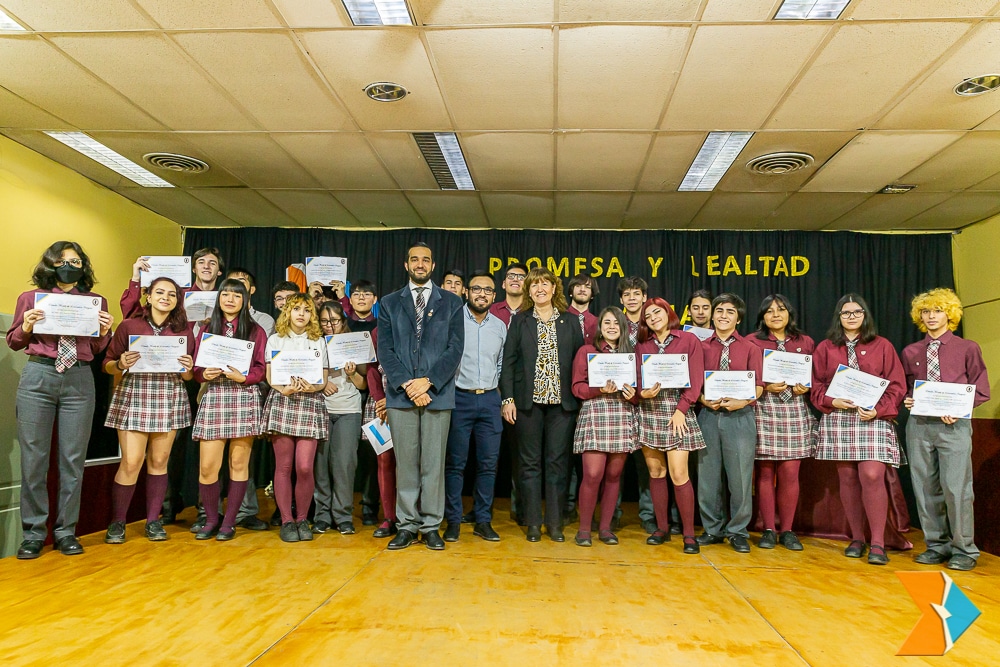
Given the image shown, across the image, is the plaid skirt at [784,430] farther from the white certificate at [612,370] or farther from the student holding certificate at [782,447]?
the white certificate at [612,370]

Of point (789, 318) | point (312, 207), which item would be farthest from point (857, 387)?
point (312, 207)

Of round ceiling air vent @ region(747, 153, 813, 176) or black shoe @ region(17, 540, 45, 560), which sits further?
round ceiling air vent @ region(747, 153, 813, 176)

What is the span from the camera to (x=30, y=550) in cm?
318

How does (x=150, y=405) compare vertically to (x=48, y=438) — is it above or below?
above

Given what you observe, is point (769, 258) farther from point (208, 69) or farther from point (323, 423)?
point (208, 69)

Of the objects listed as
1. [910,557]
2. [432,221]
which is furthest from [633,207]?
[910,557]

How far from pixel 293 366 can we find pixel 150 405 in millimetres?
811

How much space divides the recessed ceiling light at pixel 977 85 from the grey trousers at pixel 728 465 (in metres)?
2.14

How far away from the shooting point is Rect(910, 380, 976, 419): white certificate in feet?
11.2

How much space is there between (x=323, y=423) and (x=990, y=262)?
606 cm

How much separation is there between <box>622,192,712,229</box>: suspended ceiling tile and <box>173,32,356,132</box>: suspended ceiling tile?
270 cm

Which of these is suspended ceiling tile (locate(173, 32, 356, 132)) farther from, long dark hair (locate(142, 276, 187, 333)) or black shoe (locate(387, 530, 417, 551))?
black shoe (locate(387, 530, 417, 551))

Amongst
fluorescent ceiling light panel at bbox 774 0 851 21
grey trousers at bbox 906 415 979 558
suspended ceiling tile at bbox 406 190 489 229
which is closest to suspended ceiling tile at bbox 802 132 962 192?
fluorescent ceiling light panel at bbox 774 0 851 21

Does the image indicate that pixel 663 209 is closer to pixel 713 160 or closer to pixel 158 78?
pixel 713 160
